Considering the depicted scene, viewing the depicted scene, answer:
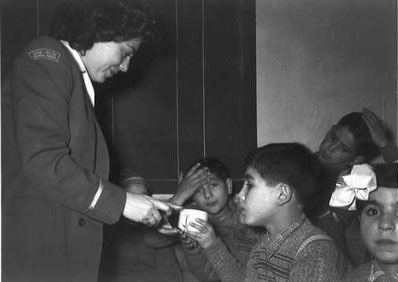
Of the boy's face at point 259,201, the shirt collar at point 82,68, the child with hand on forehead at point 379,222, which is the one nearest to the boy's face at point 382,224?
the child with hand on forehead at point 379,222

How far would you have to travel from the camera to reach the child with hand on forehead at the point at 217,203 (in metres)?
1.99

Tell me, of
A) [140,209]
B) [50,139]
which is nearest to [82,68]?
[50,139]

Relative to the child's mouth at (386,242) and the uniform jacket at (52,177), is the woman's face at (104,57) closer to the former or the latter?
the uniform jacket at (52,177)

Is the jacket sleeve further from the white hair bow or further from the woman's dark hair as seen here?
the white hair bow

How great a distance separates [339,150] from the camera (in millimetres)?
2367

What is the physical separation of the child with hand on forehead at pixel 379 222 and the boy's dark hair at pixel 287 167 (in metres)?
0.13

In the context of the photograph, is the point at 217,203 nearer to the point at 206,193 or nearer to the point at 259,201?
the point at 206,193

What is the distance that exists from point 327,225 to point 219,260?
79cm

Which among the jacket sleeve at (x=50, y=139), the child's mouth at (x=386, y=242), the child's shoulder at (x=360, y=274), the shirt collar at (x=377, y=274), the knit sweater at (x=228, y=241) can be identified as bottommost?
the knit sweater at (x=228, y=241)

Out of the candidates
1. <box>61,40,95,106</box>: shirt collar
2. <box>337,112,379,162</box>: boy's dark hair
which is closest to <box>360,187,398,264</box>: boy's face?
<box>61,40,95,106</box>: shirt collar

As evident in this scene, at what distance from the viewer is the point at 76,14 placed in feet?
4.21

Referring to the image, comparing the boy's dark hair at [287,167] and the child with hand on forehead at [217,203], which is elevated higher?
the boy's dark hair at [287,167]

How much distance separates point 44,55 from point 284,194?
A: 0.69 meters

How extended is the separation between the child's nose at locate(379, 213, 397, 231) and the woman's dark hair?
73cm
